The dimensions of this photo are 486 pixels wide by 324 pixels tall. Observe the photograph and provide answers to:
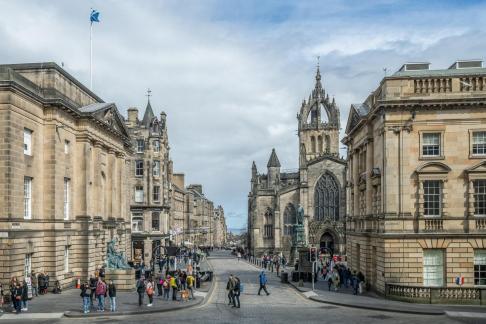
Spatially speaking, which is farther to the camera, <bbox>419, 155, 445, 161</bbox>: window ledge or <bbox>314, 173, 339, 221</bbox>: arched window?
<bbox>314, 173, 339, 221</bbox>: arched window

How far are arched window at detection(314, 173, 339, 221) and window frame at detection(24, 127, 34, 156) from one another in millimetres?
68644

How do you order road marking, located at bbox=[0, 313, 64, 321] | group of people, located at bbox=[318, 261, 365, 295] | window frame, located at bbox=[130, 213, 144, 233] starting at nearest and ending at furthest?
road marking, located at bbox=[0, 313, 64, 321], group of people, located at bbox=[318, 261, 365, 295], window frame, located at bbox=[130, 213, 144, 233]

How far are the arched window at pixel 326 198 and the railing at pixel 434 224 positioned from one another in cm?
6580

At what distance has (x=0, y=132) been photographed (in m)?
33.5

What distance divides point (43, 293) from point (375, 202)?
2042cm

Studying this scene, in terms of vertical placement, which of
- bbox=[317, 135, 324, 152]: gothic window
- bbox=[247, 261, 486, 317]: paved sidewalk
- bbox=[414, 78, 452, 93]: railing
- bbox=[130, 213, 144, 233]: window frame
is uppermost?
bbox=[317, 135, 324, 152]: gothic window

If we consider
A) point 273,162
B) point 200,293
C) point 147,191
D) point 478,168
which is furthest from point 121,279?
point 273,162

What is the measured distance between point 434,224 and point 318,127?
8494 cm

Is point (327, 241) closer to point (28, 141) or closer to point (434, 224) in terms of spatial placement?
point (434, 224)

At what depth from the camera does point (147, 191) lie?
78250mm

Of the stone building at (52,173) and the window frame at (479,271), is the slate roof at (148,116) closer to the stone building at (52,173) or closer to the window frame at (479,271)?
the stone building at (52,173)

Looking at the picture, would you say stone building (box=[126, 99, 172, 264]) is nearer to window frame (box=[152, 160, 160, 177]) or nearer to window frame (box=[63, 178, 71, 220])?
window frame (box=[152, 160, 160, 177])

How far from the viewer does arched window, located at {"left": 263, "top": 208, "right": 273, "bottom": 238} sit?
106 m

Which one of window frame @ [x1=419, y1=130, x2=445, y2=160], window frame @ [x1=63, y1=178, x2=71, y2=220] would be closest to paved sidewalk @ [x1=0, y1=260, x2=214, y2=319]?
window frame @ [x1=63, y1=178, x2=71, y2=220]
